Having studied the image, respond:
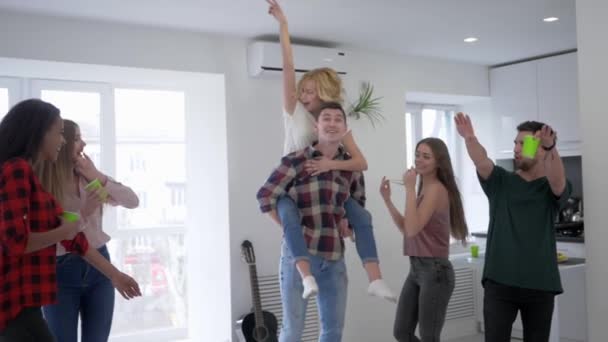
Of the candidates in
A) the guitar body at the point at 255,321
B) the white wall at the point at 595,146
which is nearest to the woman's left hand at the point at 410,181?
the white wall at the point at 595,146

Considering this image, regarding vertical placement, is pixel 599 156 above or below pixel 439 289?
above

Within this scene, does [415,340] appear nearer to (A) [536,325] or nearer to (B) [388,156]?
(A) [536,325]

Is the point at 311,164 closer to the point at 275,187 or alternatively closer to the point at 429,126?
the point at 275,187

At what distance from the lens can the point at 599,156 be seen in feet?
8.89

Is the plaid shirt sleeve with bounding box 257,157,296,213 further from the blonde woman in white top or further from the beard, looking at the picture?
the beard

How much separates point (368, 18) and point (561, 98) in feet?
7.14

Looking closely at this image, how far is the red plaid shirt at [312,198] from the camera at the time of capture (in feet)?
7.01

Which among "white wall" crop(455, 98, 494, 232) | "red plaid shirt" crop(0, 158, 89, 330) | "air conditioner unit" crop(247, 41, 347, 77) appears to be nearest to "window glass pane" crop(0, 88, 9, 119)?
"air conditioner unit" crop(247, 41, 347, 77)

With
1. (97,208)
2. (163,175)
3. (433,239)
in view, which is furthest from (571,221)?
(97,208)

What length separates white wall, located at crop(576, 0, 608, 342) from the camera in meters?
2.70

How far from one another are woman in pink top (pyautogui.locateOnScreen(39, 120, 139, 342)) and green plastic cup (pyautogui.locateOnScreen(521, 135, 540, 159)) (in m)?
1.74

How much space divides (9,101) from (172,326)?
2303 millimetres

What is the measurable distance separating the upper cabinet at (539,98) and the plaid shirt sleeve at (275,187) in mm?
3636

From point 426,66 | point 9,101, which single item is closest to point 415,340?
point 426,66
